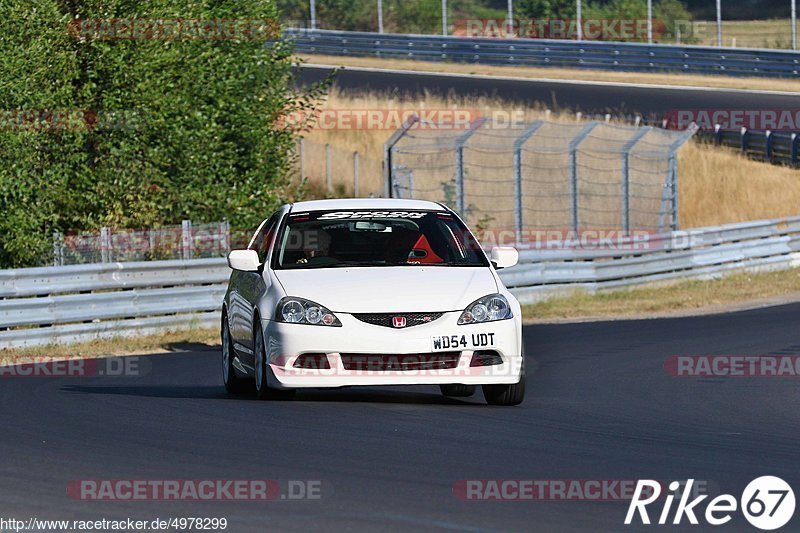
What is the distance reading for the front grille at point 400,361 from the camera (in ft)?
33.7

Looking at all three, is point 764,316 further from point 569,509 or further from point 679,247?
point 569,509

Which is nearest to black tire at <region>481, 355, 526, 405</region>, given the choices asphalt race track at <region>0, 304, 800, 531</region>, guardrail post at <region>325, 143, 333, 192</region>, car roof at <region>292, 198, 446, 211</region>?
asphalt race track at <region>0, 304, 800, 531</region>

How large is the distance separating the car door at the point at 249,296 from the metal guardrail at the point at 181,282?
638 cm

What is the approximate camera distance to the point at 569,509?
6738 mm

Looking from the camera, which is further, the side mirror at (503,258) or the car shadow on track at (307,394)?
the side mirror at (503,258)

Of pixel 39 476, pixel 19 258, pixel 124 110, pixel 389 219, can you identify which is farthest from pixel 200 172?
pixel 39 476

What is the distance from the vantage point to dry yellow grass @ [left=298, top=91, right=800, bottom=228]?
116 feet

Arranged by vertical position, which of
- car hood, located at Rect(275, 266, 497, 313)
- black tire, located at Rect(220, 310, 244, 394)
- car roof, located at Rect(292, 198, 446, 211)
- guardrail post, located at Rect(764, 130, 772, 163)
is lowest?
guardrail post, located at Rect(764, 130, 772, 163)

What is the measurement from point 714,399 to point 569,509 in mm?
5340

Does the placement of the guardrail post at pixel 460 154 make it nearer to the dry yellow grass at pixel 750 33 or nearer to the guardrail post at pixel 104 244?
the guardrail post at pixel 104 244

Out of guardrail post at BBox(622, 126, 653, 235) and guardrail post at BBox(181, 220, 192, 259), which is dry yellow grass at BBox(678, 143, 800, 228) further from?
guardrail post at BBox(181, 220, 192, 259)

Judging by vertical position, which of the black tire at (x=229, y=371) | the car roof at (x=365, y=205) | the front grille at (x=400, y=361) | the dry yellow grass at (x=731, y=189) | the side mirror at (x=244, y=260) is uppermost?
the car roof at (x=365, y=205)

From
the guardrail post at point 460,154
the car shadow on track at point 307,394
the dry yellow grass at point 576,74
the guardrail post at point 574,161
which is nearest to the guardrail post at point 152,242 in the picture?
the guardrail post at point 460,154

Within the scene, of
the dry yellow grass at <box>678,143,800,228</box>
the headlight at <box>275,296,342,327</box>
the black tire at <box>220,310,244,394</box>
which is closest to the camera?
the headlight at <box>275,296,342,327</box>
